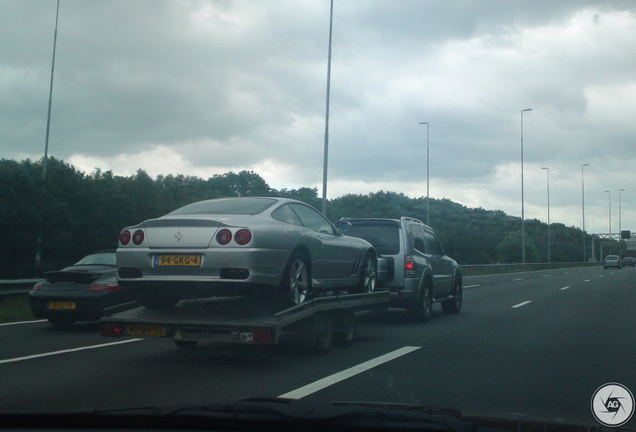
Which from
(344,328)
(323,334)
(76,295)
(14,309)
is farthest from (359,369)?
(14,309)

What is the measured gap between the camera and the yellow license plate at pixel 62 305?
10.8 m

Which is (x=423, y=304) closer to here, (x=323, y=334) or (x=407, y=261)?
(x=407, y=261)

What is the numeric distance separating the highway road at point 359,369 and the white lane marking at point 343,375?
2 centimetres

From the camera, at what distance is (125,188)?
38.6 meters

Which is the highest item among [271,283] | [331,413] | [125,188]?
[125,188]

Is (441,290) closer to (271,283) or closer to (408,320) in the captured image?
(408,320)

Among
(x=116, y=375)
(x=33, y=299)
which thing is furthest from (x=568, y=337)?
(x=33, y=299)

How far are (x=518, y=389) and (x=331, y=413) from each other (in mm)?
3451

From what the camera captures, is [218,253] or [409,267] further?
[409,267]

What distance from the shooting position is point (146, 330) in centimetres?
720

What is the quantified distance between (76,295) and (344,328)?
4.73 m

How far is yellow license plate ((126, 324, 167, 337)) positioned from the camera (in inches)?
282
